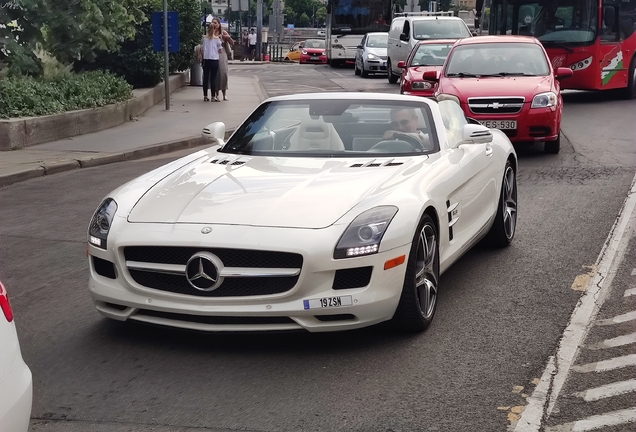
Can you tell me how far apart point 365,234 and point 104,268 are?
1.44m

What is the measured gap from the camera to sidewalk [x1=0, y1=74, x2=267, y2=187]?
13.4 meters

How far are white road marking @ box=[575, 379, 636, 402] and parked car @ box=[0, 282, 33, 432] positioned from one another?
99.6 inches

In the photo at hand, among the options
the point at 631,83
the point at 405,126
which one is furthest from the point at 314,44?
the point at 405,126

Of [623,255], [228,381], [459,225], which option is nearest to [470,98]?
[623,255]

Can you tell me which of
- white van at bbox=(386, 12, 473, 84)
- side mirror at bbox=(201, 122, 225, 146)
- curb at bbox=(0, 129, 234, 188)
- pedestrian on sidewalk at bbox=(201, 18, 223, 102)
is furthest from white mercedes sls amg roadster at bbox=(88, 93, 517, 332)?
white van at bbox=(386, 12, 473, 84)

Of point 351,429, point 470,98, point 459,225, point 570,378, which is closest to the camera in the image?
point 351,429

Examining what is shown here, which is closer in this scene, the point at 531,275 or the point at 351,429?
the point at 351,429

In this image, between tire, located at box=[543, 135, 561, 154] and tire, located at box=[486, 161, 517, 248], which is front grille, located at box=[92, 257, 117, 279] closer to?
tire, located at box=[486, 161, 517, 248]

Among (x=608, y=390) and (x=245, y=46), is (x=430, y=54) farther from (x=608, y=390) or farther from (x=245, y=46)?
(x=245, y=46)

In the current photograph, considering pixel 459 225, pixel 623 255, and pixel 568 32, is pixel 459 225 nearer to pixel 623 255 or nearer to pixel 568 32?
pixel 623 255

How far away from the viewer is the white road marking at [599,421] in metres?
4.34

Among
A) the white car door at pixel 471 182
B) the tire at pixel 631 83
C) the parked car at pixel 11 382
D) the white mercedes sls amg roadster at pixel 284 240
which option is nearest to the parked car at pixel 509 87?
the white car door at pixel 471 182

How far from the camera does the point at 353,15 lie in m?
43.0

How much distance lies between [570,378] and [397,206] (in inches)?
51.3
